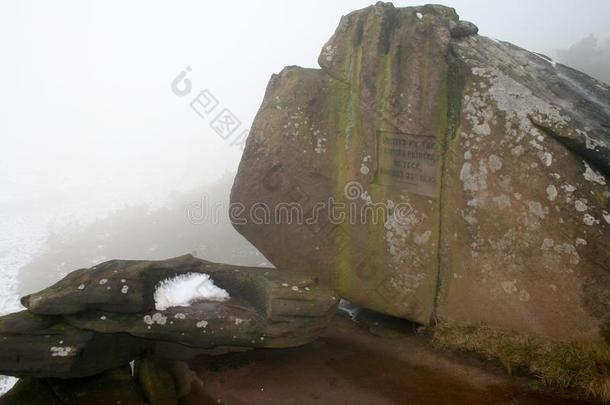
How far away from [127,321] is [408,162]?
7316mm

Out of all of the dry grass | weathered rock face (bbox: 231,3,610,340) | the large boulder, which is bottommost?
the large boulder

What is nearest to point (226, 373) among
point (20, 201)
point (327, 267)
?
point (327, 267)

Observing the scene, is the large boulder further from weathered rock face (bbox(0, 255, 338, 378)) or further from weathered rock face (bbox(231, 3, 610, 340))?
weathered rock face (bbox(231, 3, 610, 340))

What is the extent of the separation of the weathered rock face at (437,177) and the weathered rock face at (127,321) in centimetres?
214

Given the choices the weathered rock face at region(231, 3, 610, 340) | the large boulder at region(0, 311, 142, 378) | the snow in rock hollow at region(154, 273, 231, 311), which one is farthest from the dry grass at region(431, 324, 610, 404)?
the large boulder at region(0, 311, 142, 378)

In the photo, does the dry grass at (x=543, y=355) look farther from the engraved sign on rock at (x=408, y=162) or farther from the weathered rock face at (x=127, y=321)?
the engraved sign on rock at (x=408, y=162)

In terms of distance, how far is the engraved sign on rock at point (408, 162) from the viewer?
9570 mm

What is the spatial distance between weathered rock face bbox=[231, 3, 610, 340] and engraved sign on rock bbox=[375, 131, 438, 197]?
27 millimetres

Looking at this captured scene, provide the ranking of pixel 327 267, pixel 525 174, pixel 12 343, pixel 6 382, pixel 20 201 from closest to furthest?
pixel 12 343, pixel 525 174, pixel 327 267, pixel 6 382, pixel 20 201

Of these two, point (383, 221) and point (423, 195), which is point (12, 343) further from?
point (423, 195)

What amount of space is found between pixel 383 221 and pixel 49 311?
771 cm

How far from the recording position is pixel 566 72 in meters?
10.3

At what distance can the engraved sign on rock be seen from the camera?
31.4 ft

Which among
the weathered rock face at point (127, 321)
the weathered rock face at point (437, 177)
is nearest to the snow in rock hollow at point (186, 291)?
the weathered rock face at point (127, 321)
